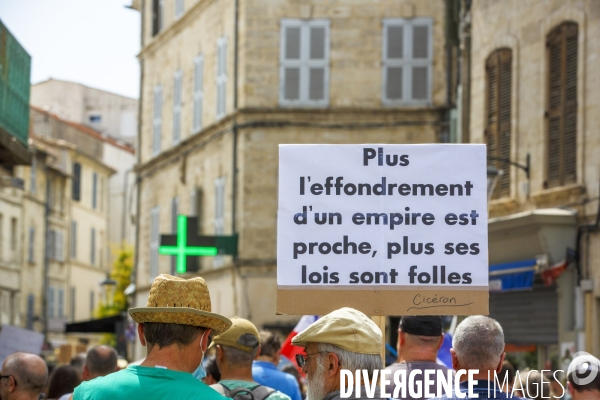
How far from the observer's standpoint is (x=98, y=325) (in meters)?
28.6

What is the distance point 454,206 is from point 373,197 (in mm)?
431

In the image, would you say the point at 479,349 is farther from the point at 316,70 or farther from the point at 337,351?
the point at 316,70

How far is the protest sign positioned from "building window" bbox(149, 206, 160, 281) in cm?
2632

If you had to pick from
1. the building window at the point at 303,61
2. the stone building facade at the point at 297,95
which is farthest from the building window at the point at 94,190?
the building window at the point at 303,61

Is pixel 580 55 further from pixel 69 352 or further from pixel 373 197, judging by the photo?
pixel 373 197

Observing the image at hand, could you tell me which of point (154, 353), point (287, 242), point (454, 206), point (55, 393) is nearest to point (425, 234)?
point (454, 206)

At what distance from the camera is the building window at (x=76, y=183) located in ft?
198

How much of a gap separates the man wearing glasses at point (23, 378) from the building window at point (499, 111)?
1365 centimetres

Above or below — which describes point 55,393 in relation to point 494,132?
below

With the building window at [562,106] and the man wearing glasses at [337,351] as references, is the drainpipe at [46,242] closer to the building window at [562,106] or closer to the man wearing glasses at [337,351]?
the building window at [562,106]

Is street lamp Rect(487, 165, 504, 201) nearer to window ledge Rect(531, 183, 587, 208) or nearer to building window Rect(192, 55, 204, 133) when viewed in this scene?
window ledge Rect(531, 183, 587, 208)

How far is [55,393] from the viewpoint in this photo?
347 inches

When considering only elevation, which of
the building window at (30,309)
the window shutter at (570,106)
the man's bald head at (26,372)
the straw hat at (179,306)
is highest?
the window shutter at (570,106)

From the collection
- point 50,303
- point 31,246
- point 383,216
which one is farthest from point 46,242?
point 383,216
